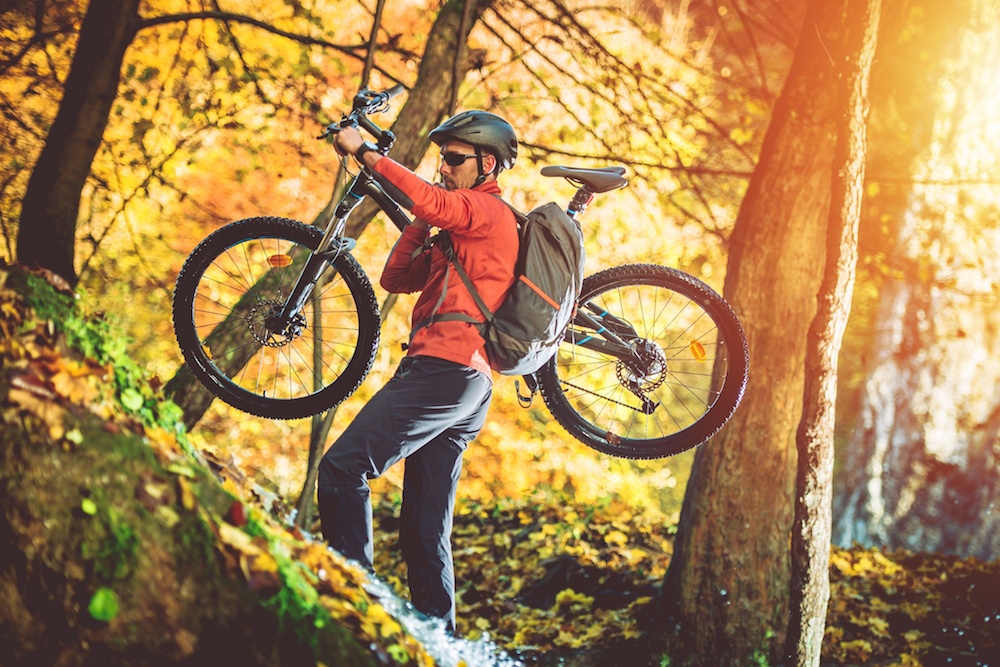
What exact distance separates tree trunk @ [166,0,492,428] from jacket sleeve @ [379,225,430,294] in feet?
4.48

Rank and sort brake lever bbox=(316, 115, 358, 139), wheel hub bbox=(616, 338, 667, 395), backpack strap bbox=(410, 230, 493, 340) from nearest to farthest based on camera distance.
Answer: backpack strap bbox=(410, 230, 493, 340)
brake lever bbox=(316, 115, 358, 139)
wheel hub bbox=(616, 338, 667, 395)

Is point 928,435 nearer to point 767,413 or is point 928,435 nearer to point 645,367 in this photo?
point 767,413

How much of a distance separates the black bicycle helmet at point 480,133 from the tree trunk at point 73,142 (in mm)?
2192

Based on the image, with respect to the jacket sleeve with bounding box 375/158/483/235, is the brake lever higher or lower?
higher

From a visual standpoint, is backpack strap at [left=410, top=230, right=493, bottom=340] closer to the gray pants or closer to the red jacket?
the red jacket

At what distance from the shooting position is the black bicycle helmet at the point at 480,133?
3383 millimetres

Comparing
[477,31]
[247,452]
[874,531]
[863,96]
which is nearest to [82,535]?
[863,96]

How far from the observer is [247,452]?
1510 cm

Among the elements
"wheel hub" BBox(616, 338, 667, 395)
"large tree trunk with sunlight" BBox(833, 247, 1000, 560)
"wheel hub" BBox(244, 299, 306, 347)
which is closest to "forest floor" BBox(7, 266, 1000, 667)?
"wheel hub" BBox(244, 299, 306, 347)

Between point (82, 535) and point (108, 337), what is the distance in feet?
4.18

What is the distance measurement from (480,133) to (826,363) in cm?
265

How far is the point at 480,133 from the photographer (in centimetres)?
339

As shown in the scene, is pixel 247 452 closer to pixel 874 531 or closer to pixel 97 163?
pixel 97 163

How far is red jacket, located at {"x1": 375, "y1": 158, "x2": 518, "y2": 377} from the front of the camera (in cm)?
311
